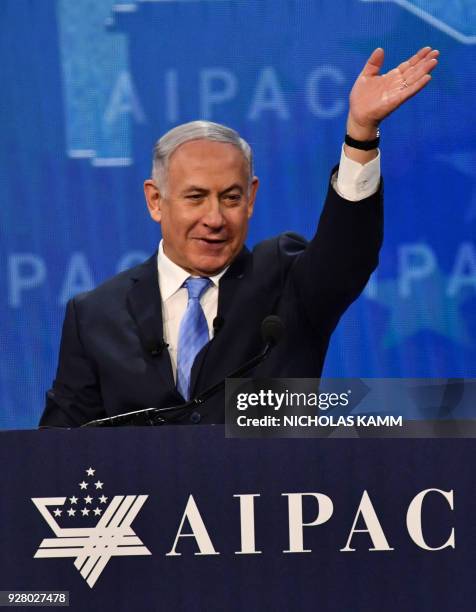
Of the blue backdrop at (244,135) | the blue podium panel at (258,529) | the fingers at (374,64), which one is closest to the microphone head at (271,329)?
the blue podium panel at (258,529)

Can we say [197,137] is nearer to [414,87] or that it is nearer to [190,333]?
[190,333]

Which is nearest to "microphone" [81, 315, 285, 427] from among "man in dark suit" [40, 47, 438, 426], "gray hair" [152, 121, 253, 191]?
"man in dark suit" [40, 47, 438, 426]

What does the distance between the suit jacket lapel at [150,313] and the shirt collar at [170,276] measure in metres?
0.01

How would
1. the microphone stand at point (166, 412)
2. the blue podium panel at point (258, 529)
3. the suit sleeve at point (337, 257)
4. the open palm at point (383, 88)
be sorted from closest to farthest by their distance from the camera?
the blue podium panel at point (258, 529)
the microphone stand at point (166, 412)
the open palm at point (383, 88)
the suit sleeve at point (337, 257)

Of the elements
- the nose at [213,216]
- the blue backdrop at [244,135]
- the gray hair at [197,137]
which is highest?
the blue backdrop at [244,135]

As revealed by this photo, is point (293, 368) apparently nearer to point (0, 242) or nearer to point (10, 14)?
point (0, 242)

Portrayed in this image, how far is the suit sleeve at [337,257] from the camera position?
7.18ft

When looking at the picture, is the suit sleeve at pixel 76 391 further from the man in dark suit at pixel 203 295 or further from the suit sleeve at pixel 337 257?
the suit sleeve at pixel 337 257

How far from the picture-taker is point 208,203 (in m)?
2.43

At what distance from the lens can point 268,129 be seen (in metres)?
3.36

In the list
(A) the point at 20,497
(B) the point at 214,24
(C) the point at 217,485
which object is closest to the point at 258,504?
(C) the point at 217,485

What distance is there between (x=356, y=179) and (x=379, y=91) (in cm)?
18

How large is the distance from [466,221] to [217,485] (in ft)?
6.53

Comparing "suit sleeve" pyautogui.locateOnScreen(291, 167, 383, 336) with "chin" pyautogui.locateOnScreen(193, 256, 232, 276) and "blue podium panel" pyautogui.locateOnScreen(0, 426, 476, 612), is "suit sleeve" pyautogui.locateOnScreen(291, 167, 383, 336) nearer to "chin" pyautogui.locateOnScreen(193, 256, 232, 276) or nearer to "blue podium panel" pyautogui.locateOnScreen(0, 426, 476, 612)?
"chin" pyautogui.locateOnScreen(193, 256, 232, 276)
